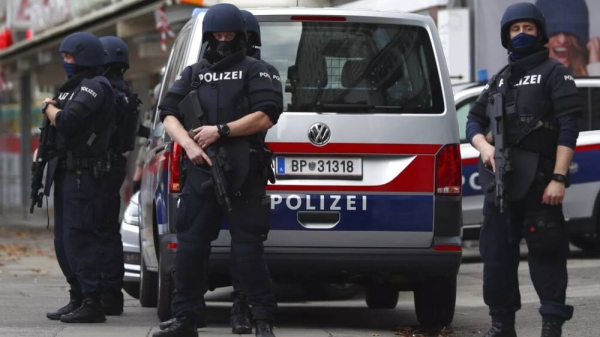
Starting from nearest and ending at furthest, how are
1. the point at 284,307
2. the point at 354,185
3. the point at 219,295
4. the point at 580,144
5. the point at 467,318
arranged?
the point at 354,185, the point at 467,318, the point at 284,307, the point at 219,295, the point at 580,144

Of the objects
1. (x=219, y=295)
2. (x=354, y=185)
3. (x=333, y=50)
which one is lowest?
(x=219, y=295)

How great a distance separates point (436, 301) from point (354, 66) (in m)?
1.55

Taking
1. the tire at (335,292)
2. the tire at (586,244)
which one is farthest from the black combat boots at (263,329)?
the tire at (586,244)

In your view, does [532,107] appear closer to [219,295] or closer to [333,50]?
[333,50]

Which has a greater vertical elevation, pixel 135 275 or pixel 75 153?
pixel 75 153

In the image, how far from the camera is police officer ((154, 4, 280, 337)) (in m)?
6.72

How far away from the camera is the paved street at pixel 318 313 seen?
8047 millimetres

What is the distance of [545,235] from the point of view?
6707 mm

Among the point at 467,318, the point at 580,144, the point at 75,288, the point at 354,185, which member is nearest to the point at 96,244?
the point at 75,288

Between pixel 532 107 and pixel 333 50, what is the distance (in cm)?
160

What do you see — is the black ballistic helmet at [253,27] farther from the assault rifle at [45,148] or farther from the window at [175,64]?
the assault rifle at [45,148]

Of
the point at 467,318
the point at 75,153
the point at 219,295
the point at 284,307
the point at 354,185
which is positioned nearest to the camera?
the point at 354,185

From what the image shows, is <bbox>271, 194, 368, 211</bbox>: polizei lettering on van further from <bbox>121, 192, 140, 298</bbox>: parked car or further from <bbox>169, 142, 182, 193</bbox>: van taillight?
<bbox>121, 192, 140, 298</bbox>: parked car

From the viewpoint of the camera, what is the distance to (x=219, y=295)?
11.7m
